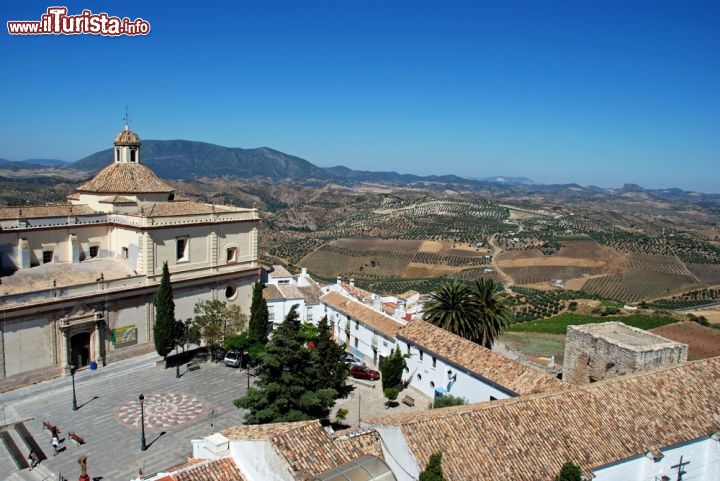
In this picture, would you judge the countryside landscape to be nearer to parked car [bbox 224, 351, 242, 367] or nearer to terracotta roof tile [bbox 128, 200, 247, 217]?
parked car [bbox 224, 351, 242, 367]

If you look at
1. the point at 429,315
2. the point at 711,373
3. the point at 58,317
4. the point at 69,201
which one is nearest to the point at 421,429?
the point at 711,373

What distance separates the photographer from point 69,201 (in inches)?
1432

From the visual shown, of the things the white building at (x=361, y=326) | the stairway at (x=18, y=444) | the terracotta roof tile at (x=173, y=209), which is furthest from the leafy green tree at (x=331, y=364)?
the terracotta roof tile at (x=173, y=209)

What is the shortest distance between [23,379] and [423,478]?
75.7 feet

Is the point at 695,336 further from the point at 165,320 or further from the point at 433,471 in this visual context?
the point at 165,320

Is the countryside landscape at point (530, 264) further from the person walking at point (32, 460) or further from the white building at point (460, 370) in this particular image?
the person walking at point (32, 460)

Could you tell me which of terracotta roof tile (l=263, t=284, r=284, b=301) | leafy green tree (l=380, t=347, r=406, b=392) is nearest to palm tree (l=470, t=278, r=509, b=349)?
leafy green tree (l=380, t=347, r=406, b=392)

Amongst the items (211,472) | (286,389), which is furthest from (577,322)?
(211,472)

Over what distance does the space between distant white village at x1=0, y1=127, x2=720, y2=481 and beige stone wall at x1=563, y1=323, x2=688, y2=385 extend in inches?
2.4

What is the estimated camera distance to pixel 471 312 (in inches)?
1235

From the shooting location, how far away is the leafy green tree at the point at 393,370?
28.1 m

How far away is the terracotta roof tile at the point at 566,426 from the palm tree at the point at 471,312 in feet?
37.8

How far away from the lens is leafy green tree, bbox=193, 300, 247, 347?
31250 millimetres

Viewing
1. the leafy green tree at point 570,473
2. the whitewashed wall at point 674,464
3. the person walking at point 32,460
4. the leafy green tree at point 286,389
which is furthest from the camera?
the person walking at point 32,460
